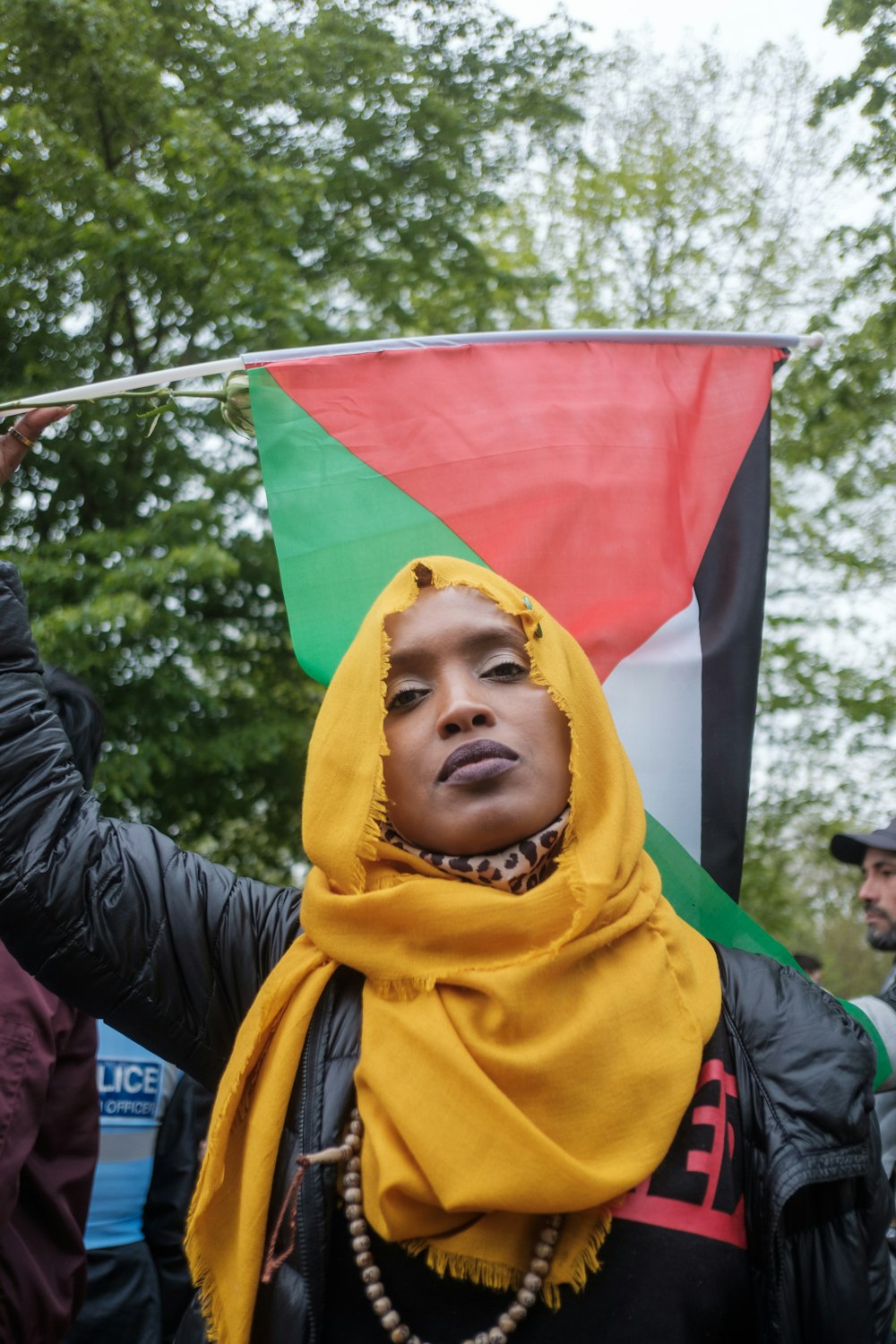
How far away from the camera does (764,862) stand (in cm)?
1261

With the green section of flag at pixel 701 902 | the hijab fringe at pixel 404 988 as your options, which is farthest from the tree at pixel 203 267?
the hijab fringe at pixel 404 988

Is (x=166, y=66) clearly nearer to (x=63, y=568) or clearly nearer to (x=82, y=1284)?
(x=63, y=568)

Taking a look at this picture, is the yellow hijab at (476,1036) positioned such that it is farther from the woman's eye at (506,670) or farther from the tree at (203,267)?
the tree at (203,267)

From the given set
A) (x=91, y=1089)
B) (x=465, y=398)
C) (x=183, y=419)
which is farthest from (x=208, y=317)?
(x=91, y=1089)

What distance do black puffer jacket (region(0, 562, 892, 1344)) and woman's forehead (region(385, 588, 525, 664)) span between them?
1.62 ft

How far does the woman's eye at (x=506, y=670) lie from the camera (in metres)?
1.99

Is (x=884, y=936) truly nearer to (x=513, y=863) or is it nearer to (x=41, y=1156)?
(x=513, y=863)

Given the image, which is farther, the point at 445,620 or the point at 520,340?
the point at 520,340

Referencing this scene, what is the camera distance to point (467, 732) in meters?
1.89

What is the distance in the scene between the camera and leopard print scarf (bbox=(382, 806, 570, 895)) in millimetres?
1818

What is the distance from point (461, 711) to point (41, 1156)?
4.21 feet

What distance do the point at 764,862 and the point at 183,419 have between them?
789cm

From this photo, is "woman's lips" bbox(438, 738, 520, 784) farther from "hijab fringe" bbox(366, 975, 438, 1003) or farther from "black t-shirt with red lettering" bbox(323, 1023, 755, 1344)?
"black t-shirt with red lettering" bbox(323, 1023, 755, 1344)

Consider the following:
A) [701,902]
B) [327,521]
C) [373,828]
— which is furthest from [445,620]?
[701,902]
